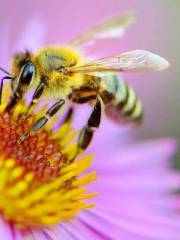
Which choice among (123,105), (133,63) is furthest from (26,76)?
(123,105)

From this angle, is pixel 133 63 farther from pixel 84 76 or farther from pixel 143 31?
pixel 143 31

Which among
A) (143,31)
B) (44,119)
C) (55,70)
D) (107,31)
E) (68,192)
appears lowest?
(68,192)

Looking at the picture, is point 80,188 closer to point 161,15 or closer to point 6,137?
point 6,137

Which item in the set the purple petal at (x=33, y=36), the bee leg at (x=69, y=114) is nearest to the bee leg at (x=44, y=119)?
the bee leg at (x=69, y=114)

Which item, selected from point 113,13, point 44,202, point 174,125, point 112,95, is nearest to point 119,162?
point 112,95

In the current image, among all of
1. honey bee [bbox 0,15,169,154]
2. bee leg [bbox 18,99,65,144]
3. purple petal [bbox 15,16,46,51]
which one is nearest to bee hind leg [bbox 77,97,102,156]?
honey bee [bbox 0,15,169,154]

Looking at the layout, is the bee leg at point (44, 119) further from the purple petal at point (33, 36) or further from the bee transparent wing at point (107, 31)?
the purple petal at point (33, 36)

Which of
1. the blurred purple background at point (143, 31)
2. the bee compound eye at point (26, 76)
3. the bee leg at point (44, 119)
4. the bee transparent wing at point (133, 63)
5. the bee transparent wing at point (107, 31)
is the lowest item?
the bee leg at point (44, 119)
